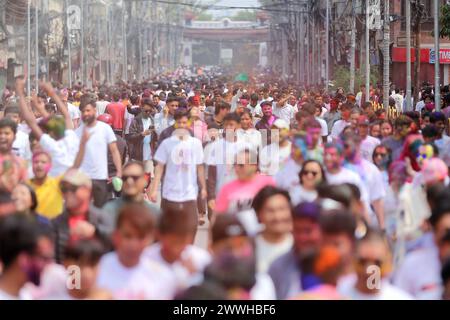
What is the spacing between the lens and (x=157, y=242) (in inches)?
295

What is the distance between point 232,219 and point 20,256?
1178 mm

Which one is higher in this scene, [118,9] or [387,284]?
[118,9]

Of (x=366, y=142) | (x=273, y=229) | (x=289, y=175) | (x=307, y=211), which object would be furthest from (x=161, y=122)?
(x=307, y=211)

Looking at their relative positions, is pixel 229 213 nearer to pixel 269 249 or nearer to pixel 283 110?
pixel 269 249

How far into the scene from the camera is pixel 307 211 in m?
7.62

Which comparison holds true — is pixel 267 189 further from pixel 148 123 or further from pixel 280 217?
pixel 148 123

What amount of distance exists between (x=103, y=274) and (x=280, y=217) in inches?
55.8

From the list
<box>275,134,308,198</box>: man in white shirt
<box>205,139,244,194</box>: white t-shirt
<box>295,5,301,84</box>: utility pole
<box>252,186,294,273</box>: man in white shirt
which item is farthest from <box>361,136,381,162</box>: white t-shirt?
<box>295,5,301,84</box>: utility pole

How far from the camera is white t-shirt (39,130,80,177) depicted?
12242 mm

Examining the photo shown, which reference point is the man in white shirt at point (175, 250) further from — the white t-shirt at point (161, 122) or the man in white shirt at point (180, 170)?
the white t-shirt at point (161, 122)

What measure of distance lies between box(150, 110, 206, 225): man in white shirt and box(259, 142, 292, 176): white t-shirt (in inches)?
23.0

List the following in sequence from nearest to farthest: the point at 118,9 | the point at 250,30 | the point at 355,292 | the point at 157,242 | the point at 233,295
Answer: the point at 233,295 < the point at 355,292 < the point at 157,242 < the point at 118,9 < the point at 250,30

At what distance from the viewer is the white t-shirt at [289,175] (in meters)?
10.7

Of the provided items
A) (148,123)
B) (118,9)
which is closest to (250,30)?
(118,9)
